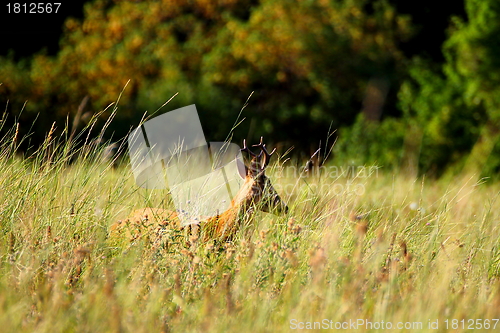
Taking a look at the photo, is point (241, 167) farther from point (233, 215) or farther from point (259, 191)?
point (233, 215)

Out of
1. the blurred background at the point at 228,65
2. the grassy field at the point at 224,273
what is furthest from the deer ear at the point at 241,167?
the blurred background at the point at 228,65

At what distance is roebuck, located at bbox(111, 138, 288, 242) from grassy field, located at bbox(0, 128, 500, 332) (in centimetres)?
9

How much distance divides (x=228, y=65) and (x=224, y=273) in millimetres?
11104

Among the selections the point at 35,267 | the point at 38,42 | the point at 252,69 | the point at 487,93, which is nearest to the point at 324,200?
the point at 35,267

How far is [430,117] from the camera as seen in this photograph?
1141cm

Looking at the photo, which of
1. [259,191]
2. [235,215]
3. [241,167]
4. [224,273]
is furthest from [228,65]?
[224,273]

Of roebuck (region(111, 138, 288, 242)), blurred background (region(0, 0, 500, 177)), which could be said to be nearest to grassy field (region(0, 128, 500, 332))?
roebuck (region(111, 138, 288, 242))

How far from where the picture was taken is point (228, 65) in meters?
13.6

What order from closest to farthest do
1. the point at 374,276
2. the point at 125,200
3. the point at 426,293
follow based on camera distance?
the point at 426,293
the point at 374,276
the point at 125,200

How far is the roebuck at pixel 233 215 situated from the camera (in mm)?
3316

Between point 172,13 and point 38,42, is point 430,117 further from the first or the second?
point 38,42

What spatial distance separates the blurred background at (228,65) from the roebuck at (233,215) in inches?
327

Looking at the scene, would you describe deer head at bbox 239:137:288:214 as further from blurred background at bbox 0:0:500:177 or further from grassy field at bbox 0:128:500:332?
blurred background at bbox 0:0:500:177

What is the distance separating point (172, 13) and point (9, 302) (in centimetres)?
1270
